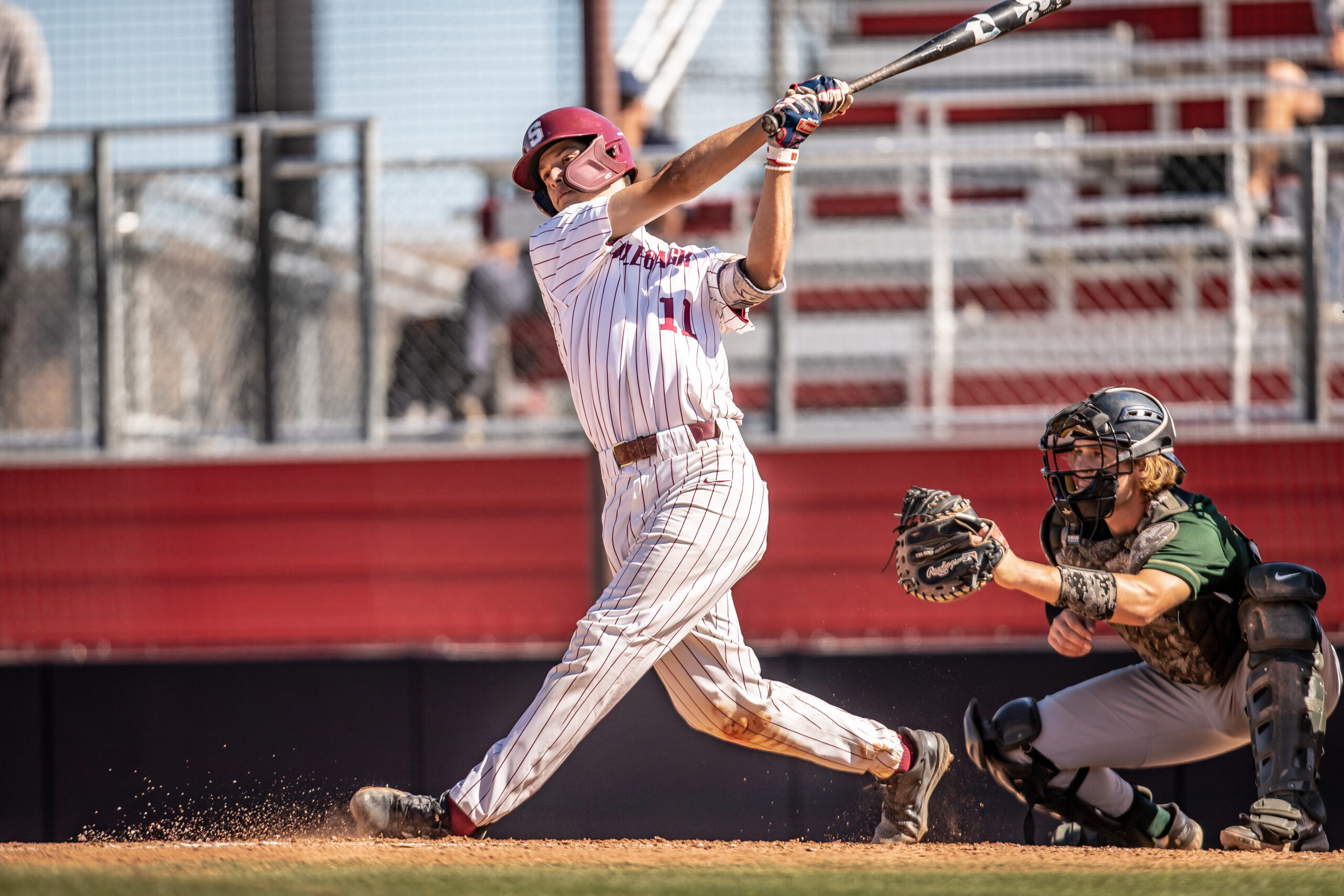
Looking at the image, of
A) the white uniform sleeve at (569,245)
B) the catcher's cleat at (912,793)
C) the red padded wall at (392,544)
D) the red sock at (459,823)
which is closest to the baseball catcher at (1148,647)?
the catcher's cleat at (912,793)

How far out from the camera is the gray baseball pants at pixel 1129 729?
13.4 feet

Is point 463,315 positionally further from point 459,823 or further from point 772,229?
point 459,823

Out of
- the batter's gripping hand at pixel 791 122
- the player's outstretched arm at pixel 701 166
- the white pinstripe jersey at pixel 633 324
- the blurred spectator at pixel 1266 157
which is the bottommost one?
the white pinstripe jersey at pixel 633 324

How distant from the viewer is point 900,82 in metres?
10.8

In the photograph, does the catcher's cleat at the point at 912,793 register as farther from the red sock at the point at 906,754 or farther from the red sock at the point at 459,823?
the red sock at the point at 459,823

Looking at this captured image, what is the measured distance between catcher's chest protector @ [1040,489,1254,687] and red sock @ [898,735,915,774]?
66 centimetres

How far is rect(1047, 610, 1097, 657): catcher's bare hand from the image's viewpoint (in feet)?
13.3

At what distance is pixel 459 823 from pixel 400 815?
161 millimetres

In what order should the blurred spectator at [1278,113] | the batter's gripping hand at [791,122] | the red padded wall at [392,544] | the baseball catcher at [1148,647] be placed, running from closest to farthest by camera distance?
the batter's gripping hand at [791,122] → the baseball catcher at [1148,647] → the red padded wall at [392,544] → the blurred spectator at [1278,113]

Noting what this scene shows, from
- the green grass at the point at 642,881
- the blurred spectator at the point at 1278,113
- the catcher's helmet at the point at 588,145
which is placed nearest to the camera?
the green grass at the point at 642,881

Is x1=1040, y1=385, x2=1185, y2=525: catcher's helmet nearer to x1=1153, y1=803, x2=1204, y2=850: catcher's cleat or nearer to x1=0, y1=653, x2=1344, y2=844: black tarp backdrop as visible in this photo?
x1=1153, y1=803, x2=1204, y2=850: catcher's cleat

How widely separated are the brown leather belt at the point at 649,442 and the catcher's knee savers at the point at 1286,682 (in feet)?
4.86

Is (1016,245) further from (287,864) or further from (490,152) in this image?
(287,864)

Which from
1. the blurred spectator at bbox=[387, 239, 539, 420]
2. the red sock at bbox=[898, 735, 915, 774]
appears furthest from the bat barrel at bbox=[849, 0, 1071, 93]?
the blurred spectator at bbox=[387, 239, 539, 420]
